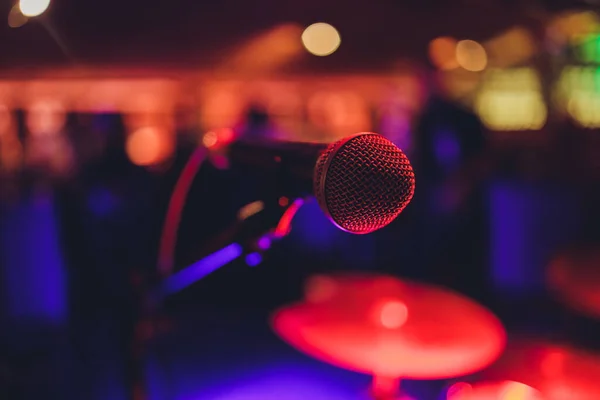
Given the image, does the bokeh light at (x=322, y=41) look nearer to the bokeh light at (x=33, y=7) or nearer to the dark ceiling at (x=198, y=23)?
the dark ceiling at (x=198, y=23)

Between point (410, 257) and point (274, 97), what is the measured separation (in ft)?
15.5

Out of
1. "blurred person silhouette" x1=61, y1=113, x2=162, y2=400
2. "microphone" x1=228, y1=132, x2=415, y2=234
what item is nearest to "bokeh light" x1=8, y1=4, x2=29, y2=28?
"blurred person silhouette" x1=61, y1=113, x2=162, y2=400

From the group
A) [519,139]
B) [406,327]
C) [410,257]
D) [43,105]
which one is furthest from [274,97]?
[406,327]

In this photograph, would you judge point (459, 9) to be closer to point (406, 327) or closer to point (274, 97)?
point (406, 327)

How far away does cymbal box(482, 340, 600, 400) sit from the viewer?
51.2 inches

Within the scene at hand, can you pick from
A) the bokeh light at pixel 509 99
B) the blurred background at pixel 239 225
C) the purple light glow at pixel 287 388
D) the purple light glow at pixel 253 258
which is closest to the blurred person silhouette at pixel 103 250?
the blurred background at pixel 239 225

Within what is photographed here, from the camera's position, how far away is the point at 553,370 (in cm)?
139

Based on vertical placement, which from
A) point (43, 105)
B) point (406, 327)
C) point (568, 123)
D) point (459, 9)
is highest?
point (43, 105)

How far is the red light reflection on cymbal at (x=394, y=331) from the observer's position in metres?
1.36

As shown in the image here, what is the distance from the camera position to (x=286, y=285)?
313cm

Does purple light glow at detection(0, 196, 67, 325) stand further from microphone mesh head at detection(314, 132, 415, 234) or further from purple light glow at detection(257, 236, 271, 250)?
microphone mesh head at detection(314, 132, 415, 234)

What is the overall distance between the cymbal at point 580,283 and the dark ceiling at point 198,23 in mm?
1124

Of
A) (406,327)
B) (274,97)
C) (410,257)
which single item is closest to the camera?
(406,327)

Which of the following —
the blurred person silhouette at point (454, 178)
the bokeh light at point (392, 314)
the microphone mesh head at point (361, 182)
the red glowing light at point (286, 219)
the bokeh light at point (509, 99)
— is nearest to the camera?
the microphone mesh head at point (361, 182)
